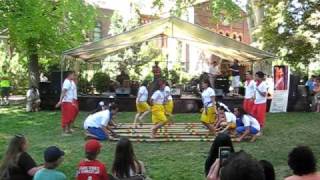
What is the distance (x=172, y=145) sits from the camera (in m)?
11.8

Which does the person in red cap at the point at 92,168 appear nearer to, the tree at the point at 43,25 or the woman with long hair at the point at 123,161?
the woman with long hair at the point at 123,161

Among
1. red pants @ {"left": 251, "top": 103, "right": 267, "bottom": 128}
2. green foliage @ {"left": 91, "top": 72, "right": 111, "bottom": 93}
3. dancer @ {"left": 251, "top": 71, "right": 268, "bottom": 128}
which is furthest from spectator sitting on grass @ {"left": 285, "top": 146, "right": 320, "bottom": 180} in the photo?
green foliage @ {"left": 91, "top": 72, "right": 111, "bottom": 93}

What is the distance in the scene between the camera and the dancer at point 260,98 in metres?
13.3

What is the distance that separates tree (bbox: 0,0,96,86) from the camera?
20469 millimetres

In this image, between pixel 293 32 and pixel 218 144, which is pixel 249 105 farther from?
pixel 293 32

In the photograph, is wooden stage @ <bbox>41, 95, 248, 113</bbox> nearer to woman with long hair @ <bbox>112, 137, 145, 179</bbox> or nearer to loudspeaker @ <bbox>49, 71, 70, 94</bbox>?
loudspeaker @ <bbox>49, 71, 70, 94</bbox>

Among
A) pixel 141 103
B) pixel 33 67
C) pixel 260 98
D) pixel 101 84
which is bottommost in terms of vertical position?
pixel 141 103

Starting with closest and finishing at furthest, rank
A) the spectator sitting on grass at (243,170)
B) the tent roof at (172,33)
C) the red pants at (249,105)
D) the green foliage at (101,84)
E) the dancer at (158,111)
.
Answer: the spectator sitting on grass at (243,170) < the dancer at (158,111) < the red pants at (249,105) < the tent roof at (172,33) < the green foliage at (101,84)

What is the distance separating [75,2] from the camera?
25.4 m

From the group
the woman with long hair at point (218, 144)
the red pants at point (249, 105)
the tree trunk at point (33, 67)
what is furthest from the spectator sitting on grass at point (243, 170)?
the tree trunk at point (33, 67)

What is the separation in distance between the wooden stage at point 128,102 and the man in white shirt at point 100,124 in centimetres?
756

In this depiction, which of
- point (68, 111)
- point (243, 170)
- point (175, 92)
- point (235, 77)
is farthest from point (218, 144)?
point (235, 77)

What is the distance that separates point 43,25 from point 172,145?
42.3ft

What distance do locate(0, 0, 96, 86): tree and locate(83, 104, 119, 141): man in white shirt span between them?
9580 mm
